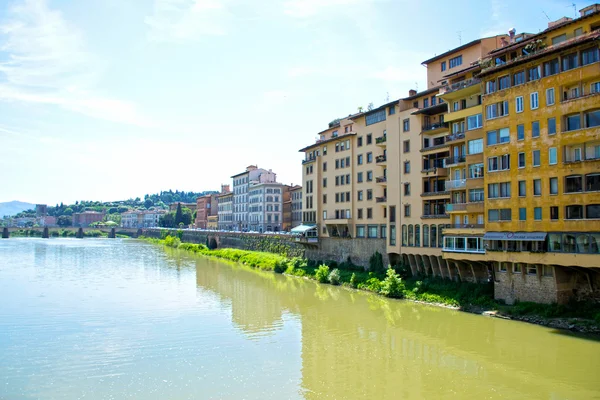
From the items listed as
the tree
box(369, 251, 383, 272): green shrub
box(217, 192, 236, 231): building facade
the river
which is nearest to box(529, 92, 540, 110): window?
the river

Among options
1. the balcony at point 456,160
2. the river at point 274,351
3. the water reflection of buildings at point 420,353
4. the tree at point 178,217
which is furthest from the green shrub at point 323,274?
the tree at point 178,217

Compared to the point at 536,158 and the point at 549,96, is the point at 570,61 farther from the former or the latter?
the point at 536,158

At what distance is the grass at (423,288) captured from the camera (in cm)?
2948

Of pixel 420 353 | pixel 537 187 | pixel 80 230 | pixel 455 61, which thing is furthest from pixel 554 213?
pixel 80 230

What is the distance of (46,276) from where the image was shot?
57.0 meters

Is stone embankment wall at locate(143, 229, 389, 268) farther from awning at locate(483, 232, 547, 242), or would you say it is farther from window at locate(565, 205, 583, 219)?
window at locate(565, 205, 583, 219)

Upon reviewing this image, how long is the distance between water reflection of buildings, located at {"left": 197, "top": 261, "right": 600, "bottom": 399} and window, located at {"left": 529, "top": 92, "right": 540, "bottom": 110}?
13.2 m

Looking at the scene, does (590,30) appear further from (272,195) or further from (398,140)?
(272,195)

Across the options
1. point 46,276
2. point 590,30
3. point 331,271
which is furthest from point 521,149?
point 46,276

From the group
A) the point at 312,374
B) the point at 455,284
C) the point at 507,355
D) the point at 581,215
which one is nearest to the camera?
the point at 312,374

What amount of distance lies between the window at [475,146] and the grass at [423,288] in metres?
9.52

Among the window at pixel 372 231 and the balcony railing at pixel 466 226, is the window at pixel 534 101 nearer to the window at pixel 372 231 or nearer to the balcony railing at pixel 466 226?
the balcony railing at pixel 466 226

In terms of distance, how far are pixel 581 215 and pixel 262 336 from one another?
19.5m

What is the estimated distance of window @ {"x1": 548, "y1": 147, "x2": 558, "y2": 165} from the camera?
Answer: 29.5 metres
